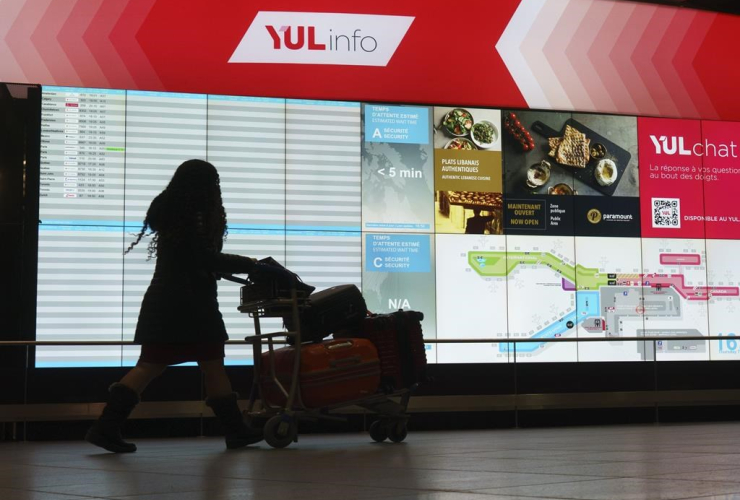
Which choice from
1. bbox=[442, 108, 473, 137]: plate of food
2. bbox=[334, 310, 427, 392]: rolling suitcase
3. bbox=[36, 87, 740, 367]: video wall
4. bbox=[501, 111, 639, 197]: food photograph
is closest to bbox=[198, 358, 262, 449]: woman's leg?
bbox=[334, 310, 427, 392]: rolling suitcase

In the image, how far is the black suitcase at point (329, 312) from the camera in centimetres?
567

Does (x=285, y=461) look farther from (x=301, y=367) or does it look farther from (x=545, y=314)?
(x=545, y=314)

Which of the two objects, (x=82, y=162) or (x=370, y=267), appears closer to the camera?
(x=82, y=162)

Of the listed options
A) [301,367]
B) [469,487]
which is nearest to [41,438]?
[301,367]

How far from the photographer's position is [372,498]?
284 centimetres

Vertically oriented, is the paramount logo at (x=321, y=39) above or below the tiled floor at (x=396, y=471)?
above

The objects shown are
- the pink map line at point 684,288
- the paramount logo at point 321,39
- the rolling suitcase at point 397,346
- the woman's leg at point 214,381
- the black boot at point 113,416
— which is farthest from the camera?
the pink map line at point 684,288

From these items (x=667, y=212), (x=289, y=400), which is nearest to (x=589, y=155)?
(x=667, y=212)

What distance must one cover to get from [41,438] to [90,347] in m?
0.89

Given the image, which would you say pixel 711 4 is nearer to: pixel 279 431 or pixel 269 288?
pixel 269 288

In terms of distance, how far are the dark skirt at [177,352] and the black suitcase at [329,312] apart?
57 cm

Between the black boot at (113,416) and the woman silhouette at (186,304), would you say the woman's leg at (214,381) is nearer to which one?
the woman silhouette at (186,304)

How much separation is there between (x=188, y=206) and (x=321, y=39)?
4343mm

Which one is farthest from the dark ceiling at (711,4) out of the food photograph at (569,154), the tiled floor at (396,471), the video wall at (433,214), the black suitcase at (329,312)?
the black suitcase at (329,312)
